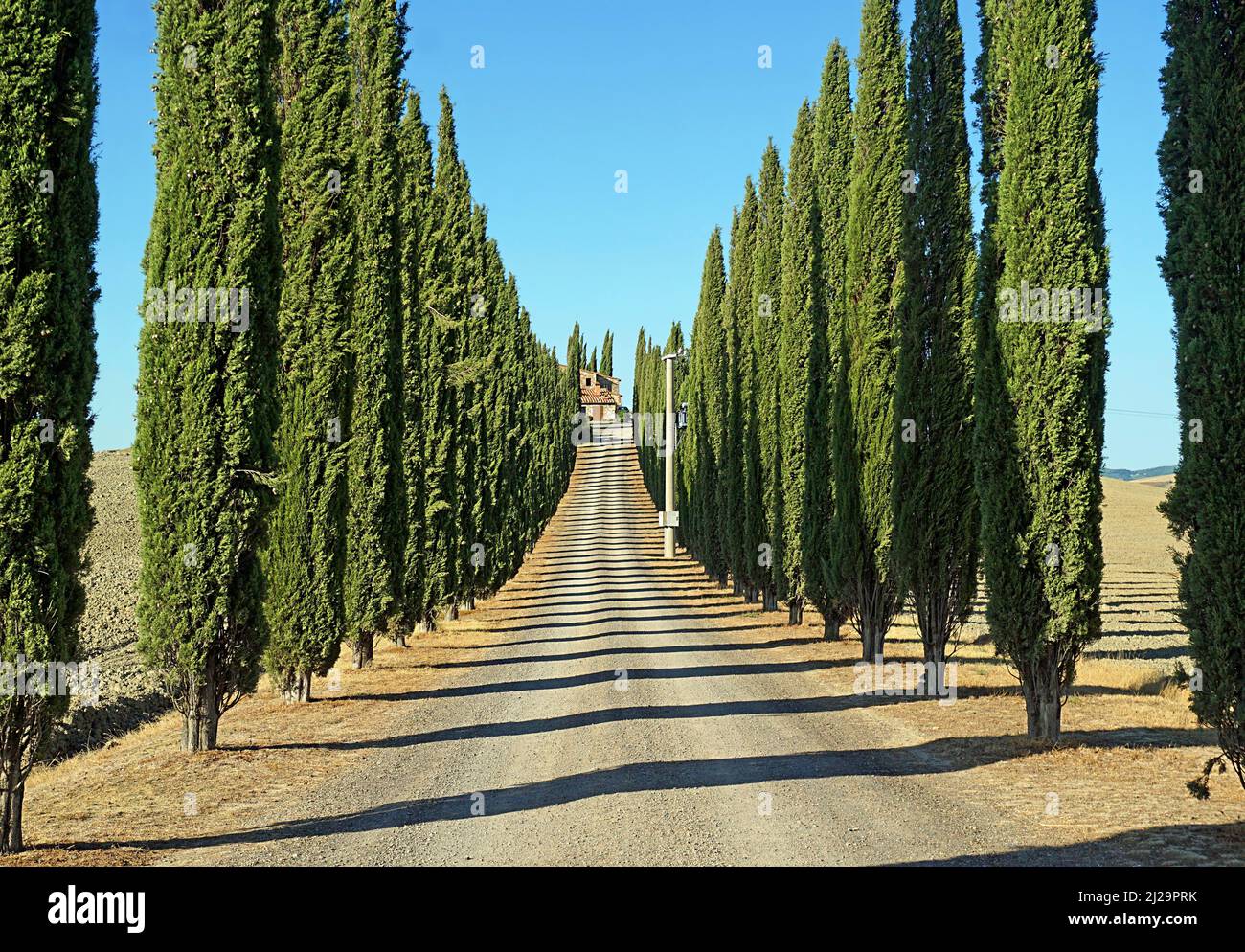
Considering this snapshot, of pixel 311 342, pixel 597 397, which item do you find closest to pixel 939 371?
pixel 311 342

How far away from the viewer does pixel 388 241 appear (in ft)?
60.0

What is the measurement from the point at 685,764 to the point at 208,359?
7.10m

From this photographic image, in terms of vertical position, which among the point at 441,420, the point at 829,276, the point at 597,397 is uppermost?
the point at 597,397

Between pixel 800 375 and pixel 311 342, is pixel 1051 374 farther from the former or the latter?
pixel 800 375

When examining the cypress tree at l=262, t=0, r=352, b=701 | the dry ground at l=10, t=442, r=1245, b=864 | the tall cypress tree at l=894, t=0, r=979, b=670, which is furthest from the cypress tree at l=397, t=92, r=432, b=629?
the tall cypress tree at l=894, t=0, r=979, b=670

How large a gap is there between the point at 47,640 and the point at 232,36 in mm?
7712

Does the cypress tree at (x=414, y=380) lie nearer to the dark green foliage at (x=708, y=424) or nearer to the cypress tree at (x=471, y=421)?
the cypress tree at (x=471, y=421)

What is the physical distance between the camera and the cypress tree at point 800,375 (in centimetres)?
2169

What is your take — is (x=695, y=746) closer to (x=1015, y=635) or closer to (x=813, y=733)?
(x=813, y=733)

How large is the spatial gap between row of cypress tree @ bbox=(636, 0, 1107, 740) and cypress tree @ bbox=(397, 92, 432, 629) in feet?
29.0

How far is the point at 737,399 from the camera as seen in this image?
3406 cm

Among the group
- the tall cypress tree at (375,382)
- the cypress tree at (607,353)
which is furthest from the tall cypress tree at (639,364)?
the tall cypress tree at (375,382)

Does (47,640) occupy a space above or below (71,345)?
below
